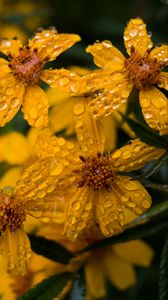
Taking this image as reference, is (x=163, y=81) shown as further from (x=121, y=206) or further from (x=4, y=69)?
(x=4, y=69)

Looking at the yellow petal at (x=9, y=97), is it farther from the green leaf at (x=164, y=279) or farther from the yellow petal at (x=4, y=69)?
the green leaf at (x=164, y=279)

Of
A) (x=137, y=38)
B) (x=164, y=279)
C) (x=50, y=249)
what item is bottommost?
(x=164, y=279)

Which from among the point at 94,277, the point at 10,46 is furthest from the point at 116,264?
the point at 10,46

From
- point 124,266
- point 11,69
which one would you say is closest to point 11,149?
point 11,69

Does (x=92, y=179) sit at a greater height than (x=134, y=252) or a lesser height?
greater

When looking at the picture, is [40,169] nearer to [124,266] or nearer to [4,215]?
[4,215]

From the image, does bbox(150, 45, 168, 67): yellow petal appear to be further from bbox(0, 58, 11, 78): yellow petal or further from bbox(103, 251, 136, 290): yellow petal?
bbox(103, 251, 136, 290): yellow petal

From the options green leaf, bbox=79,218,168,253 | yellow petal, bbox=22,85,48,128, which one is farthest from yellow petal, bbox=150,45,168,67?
green leaf, bbox=79,218,168,253
